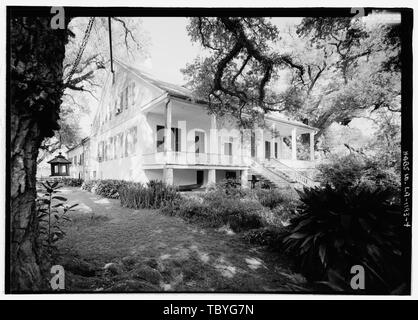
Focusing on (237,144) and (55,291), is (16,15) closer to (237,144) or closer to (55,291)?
(55,291)

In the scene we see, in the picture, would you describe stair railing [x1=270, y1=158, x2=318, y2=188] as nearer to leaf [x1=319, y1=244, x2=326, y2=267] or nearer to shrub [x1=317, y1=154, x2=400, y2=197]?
shrub [x1=317, y1=154, x2=400, y2=197]

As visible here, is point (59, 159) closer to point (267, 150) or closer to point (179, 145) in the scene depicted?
point (179, 145)

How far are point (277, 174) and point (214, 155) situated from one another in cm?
130

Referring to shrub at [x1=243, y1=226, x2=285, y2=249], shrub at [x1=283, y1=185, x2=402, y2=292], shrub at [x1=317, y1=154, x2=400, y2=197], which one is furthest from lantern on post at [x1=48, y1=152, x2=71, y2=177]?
shrub at [x1=317, y1=154, x2=400, y2=197]

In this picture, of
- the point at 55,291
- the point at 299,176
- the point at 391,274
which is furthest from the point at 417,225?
the point at 55,291

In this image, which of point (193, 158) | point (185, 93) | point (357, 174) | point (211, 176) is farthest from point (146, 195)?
point (357, 174)

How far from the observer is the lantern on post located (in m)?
2.46

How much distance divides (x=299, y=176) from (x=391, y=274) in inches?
66.1

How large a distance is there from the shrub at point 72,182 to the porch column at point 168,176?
4.71 ft

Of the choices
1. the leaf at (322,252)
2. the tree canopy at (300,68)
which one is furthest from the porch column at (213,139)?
the leaf at (322,252)

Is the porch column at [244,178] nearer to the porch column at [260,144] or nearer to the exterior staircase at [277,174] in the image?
the exterior staircase at [277,174]

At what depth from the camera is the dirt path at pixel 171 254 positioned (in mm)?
1788

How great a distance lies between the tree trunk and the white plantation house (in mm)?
1538

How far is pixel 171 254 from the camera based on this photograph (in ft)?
7.06
